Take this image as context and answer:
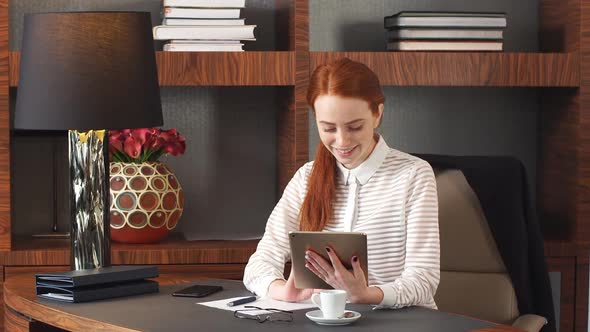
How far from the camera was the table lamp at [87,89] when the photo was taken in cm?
235

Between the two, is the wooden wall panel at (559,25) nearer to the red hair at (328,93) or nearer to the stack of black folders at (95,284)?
the red hair at (328,93)

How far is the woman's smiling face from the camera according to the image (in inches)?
Result: 94.0

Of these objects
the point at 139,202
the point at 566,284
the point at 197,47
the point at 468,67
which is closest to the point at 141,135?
the point at 139,202

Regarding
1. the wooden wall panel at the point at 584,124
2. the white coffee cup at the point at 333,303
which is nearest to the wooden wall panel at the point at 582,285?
the wooden wall panel at the point at 584,124

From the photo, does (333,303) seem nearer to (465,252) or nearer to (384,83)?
(465,252)

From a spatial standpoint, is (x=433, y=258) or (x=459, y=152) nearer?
(x=433, y=258)

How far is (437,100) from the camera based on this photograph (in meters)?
3.64

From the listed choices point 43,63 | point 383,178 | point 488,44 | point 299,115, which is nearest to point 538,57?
point 488,44

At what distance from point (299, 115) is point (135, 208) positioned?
1.96 ft

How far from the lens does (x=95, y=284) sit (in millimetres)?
2283

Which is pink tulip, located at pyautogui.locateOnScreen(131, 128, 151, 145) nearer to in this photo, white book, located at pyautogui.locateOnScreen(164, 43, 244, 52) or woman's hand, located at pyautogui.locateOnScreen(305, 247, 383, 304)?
white book, located at pyautogui.locateOnScreen(164, 43, 244, 52)

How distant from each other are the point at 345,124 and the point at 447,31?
3.14ft

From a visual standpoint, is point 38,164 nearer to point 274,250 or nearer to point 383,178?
point 274,250

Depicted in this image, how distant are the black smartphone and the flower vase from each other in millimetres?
803
